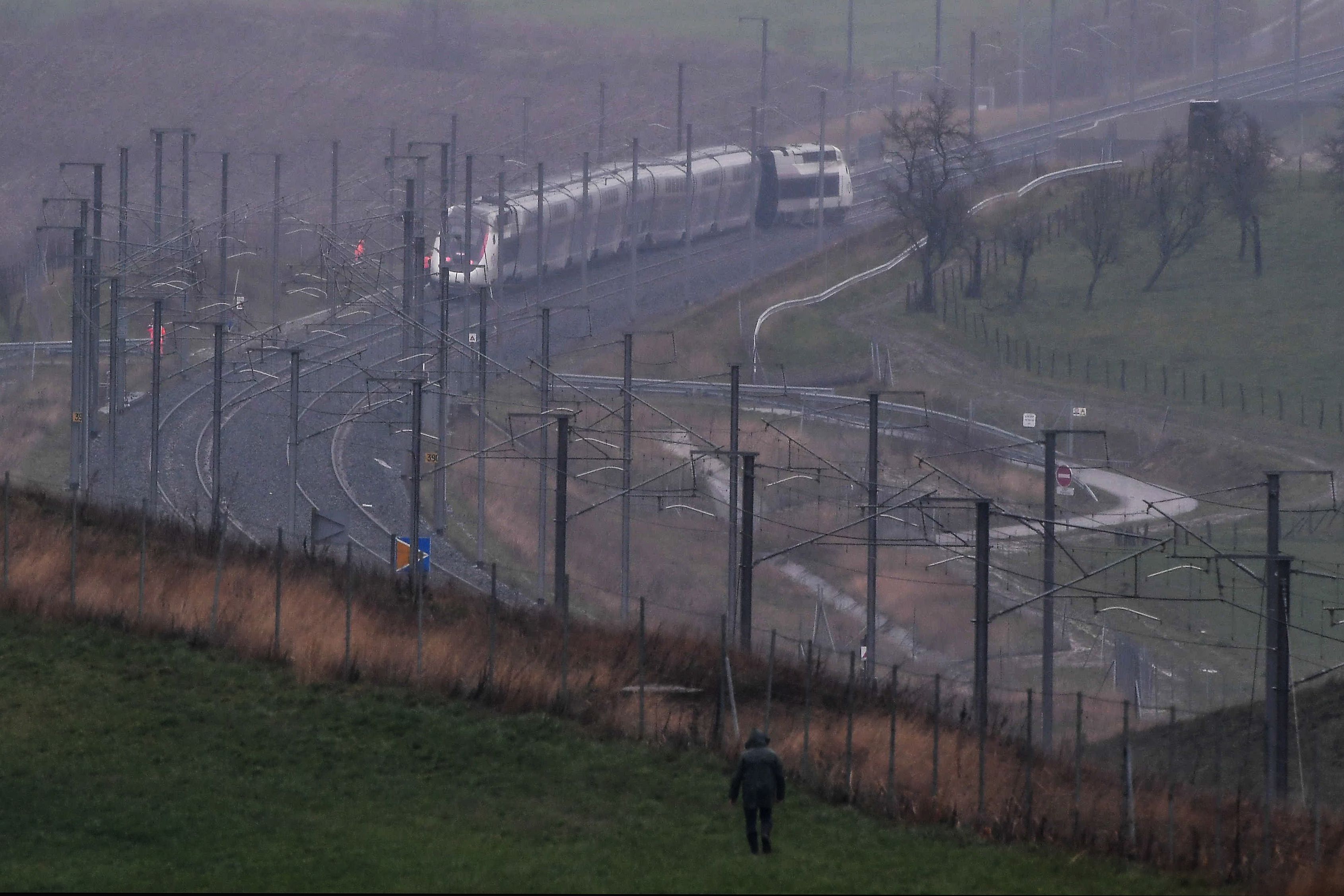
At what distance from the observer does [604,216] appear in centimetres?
5881

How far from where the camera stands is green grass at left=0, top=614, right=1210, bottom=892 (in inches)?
524

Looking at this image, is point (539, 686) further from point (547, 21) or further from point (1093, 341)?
point (547, 21)

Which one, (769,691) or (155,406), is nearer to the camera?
(769,691)

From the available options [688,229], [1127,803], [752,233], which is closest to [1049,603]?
[1127,803]

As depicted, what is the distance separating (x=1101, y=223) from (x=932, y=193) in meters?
5.93

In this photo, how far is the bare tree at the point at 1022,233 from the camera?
189 ft

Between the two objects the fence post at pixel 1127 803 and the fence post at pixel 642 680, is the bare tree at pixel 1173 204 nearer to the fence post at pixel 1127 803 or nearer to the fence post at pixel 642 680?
the fence post at pixel 642 680

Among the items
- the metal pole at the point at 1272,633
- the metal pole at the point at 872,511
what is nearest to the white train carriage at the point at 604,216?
the metal pole at the point at 872,511

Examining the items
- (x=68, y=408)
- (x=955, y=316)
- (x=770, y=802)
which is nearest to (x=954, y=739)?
(x=770, y=802)

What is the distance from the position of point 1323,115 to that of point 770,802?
70467 millimetres

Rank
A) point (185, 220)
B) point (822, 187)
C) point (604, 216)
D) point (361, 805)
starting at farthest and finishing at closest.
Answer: point (822, 187) → point (604, 216) → point (185, 220) → point (361, 805)

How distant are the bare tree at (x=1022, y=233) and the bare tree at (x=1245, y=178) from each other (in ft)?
21.9

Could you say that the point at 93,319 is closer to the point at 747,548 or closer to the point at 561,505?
the point at 561,505

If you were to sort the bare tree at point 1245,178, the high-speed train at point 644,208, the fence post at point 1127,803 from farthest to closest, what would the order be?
1. the bare tree at point 1245,178
2. the high-speed train at point 644,208
3. the fence post at point 1127,803
